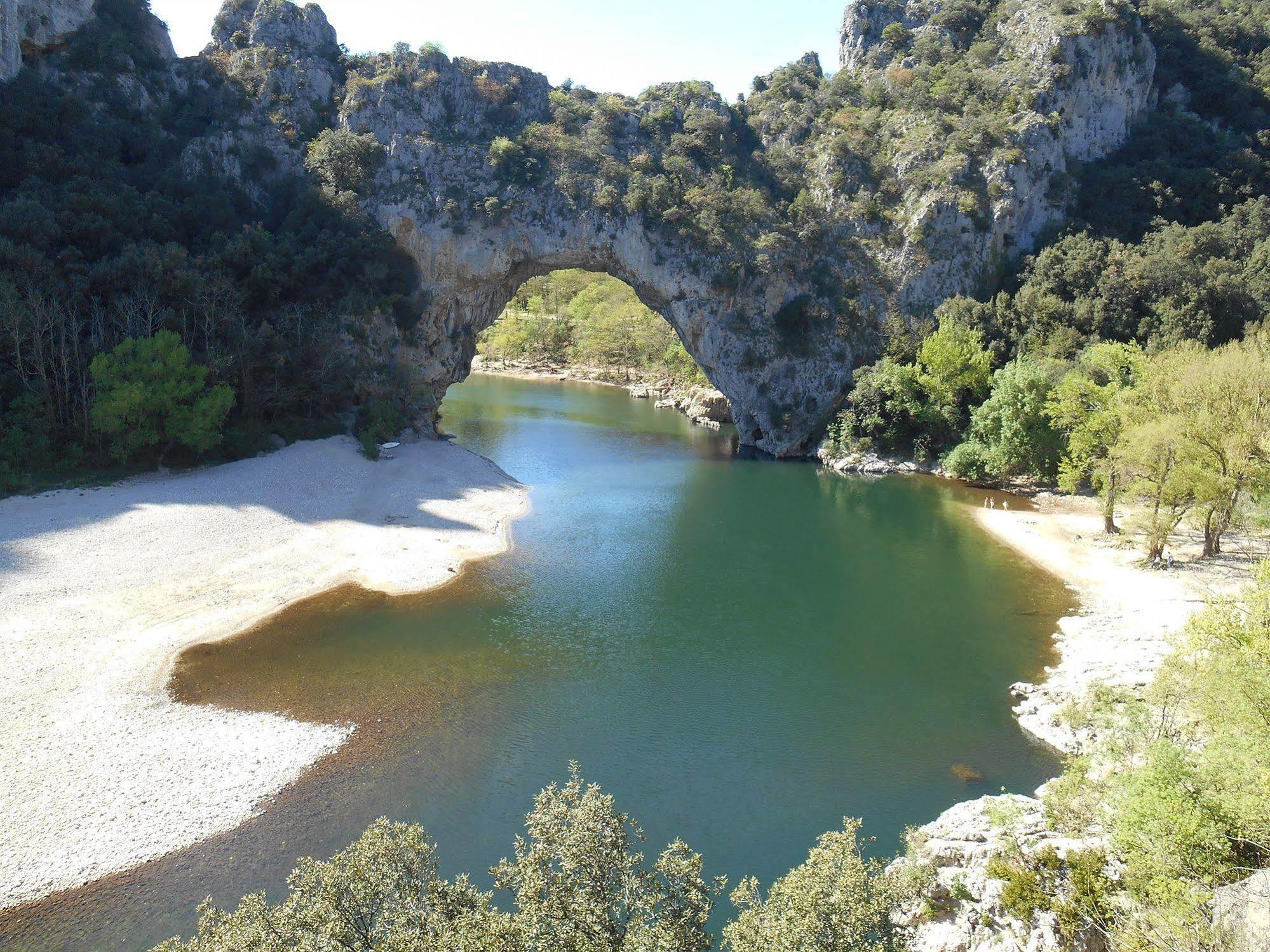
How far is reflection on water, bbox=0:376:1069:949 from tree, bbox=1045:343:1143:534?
19.8 feet

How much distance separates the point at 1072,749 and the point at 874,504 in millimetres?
26949

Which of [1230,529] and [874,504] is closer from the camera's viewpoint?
[1230,529]

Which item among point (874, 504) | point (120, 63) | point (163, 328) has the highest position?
point (120, 63)

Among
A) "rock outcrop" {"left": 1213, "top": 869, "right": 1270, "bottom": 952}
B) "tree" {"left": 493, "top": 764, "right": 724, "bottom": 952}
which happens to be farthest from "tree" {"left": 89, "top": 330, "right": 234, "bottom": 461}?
"rock outcrop" {"left": 1213, "top": 869, "right": 1270, "bottom": 952}

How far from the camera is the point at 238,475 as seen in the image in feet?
124

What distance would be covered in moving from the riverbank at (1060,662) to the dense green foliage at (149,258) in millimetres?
37701

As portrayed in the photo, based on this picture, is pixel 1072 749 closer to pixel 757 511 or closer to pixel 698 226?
pixel 757 511

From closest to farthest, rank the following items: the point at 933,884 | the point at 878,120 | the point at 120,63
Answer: the point at 933,884, the point at 120,63, the point at 878,120

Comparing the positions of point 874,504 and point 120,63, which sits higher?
point 120,63

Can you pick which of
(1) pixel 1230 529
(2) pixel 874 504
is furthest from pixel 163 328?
(1) pixel 1230 529

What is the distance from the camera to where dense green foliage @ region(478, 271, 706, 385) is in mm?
88562

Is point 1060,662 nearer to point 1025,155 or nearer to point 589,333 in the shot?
point 1025,155

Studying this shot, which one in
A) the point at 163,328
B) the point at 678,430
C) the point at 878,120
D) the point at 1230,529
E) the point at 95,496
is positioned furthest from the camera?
the point at 678,430

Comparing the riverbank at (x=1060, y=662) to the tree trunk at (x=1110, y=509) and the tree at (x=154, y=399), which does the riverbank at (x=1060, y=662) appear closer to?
the tree trunk at (x=1110, y=509)
